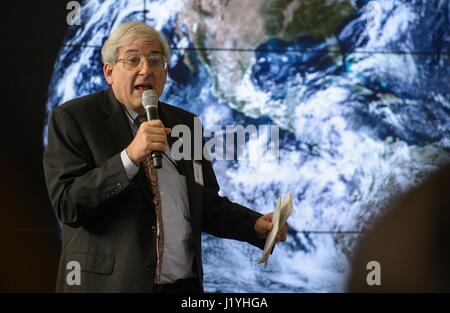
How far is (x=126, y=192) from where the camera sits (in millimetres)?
2334

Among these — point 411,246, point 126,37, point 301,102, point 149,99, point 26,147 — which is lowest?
point 411,246

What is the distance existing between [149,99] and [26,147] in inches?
86.2

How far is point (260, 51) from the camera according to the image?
4676mm

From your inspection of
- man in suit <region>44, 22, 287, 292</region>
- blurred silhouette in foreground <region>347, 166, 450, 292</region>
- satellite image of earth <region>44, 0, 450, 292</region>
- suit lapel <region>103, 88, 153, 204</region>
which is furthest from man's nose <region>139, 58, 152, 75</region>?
blurred silhouette in foreground <region>347, 166, 450, 292</region>

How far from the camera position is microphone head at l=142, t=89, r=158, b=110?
2.42 meters

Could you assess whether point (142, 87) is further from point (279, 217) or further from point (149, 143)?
point (279, 217)

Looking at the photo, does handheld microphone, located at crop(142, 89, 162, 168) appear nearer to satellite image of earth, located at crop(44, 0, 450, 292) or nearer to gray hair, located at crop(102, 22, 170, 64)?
gray hair, located at crop(102, 22, 170, 64)

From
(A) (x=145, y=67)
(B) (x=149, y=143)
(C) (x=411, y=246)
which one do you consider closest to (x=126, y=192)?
(B) (x=149, y=143)

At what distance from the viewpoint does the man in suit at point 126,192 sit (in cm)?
229

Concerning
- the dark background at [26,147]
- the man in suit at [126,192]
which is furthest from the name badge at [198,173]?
the dark background at [26,147]

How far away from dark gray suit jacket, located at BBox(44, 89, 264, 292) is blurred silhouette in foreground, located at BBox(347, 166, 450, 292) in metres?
2.24

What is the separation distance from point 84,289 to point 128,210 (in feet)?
0.90

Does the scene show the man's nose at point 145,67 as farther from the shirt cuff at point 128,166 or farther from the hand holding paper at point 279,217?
the hand holding paper at point 279,217

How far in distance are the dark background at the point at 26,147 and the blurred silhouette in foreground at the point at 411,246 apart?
184cm
